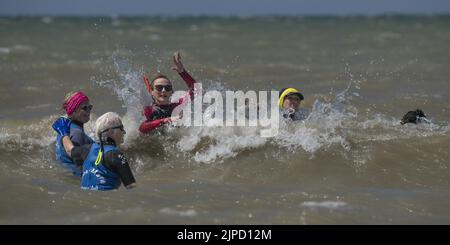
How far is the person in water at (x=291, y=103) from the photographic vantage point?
34.0 feet

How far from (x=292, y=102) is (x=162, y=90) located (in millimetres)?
1780

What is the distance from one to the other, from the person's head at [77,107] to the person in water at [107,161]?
1025 mm

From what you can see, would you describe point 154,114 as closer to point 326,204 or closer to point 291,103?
point 291,103

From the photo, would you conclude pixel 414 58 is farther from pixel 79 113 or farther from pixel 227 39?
pixel 79 113

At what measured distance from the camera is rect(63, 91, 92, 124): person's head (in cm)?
839

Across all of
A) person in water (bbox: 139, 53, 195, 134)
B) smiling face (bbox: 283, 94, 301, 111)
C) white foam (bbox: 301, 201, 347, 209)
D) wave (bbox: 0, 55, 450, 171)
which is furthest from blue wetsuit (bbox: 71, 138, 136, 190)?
smiling face (bbox: 283, 94, 301, 111)

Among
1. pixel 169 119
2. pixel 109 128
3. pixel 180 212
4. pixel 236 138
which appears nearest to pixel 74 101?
pixel 109 128

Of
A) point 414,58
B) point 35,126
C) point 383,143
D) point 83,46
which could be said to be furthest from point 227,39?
point 383,143

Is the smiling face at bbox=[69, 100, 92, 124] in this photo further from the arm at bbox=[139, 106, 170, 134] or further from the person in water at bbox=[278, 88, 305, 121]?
the person in water at bbox=[278, 88, 305, 121]

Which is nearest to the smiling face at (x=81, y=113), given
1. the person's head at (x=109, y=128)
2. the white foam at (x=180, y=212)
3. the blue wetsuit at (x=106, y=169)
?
the blue wetsuit at (x=106, y=169)

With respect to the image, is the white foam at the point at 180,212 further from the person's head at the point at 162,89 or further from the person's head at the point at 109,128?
the person's head at the point at 162,89

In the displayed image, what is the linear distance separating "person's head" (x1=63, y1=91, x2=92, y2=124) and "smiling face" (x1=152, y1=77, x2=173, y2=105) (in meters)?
1.69

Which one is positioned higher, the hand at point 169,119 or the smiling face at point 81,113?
the hand at point 169,119

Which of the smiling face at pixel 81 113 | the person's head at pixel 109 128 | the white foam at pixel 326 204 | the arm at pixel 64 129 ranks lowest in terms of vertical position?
the white foam at pixel 326 204
